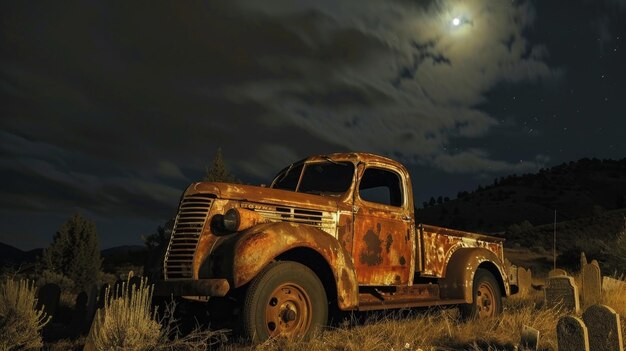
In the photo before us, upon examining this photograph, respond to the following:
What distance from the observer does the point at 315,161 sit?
7.13m

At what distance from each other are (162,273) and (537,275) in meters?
19.6

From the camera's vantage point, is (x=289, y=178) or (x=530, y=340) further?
(x=289, y=178)

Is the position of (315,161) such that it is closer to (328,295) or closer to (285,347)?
(328,295)

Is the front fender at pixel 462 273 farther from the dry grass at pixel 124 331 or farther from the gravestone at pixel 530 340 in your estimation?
the dry grass at pixel 124 331

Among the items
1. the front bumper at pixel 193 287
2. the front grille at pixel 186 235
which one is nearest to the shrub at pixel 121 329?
the front bumper at pixel 193 287

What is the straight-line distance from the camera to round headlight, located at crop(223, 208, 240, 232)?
5.31 meters

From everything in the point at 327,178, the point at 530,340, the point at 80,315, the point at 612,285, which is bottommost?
the point at 80,315

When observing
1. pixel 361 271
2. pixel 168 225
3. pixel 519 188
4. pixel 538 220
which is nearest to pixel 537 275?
pixel 361 271

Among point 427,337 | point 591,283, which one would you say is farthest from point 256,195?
point 591,283

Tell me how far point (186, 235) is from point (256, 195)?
829 millimetres

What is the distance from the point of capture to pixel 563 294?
8344 mm

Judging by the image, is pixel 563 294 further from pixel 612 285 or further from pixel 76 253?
pixel 76 253

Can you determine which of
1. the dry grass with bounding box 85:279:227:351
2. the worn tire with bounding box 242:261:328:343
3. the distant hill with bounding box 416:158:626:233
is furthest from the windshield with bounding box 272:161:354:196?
the distant hill with bounding box 416:158:626:233

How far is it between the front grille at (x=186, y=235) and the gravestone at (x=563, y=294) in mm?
5677
